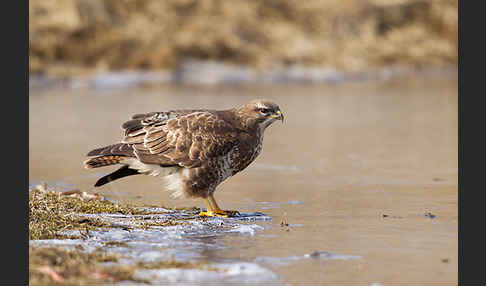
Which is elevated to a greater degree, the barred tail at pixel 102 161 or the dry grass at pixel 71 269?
the barred tail at pixel 102 161

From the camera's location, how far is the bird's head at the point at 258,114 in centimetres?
739

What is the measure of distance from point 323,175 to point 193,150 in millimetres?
2712

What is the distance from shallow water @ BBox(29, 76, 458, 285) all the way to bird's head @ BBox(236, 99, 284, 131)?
2.71ft

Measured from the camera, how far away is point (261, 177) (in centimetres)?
943

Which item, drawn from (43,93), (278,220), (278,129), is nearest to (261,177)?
(278,220)

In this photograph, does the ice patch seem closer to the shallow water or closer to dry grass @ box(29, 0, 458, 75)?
the shallow water

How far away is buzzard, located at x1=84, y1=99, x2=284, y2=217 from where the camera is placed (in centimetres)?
708

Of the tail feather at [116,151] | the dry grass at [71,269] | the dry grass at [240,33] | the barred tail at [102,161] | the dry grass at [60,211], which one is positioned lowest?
the dry grass at [71,269]

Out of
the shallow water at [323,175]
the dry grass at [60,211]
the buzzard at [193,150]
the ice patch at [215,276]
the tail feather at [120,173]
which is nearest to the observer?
the ice patch at [215,276]

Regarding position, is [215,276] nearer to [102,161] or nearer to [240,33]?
[102,161]

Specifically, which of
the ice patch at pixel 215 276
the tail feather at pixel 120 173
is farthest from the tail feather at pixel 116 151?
the ice patch at pixel 215 276

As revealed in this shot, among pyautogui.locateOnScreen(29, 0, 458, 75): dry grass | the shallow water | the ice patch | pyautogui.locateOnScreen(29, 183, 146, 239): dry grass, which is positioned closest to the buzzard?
pyautogui.locateOnScreen(29, 183, 146, 239): dry grass

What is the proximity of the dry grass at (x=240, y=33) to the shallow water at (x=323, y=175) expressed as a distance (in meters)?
2.25

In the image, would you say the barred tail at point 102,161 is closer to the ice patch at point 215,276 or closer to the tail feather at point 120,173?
the tail feather at point 120,173
